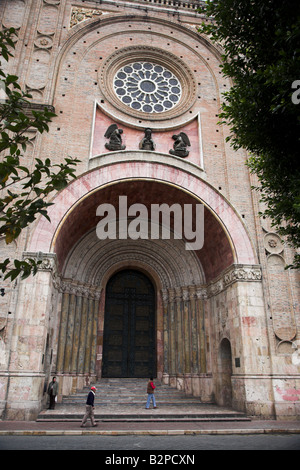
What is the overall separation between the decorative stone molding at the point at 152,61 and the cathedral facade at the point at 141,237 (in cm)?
6

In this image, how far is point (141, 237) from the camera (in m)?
16.2

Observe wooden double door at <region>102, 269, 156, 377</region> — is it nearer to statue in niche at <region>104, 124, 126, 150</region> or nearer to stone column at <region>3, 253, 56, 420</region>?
stone column at <region>3, 253, 56, 420</region>

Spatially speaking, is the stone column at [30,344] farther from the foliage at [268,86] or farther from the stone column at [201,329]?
the foliage at [268,86]

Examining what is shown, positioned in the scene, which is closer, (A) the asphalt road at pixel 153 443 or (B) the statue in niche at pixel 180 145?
(A) the asphalt road at pixel 153 443

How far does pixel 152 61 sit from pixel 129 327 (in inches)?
488

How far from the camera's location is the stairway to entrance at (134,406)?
10320 millimetres

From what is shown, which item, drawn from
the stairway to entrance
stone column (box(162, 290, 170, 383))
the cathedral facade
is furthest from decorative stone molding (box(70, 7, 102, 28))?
the stairway to entrance

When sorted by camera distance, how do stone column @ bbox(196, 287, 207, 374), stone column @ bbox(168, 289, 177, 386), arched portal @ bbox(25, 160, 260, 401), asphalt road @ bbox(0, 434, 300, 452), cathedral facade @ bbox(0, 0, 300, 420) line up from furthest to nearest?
stone column @ bbox(168, 289, 177, 386) → stone column @ bbox(196, 287, 207, 374) → arched portal @ bbox(25, 160, 260, 401) → cathedral facade @ bbox(0, 0, 300, 420) → asphalt road @ bbox(0, 434, 300, 452)

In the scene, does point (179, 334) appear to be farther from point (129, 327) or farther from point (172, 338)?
point (129, 327)

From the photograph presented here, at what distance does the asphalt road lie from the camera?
6391 mm

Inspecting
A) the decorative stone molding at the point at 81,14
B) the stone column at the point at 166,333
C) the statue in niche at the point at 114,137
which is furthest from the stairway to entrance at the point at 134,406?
the decorative stone molding at the point at 81,14

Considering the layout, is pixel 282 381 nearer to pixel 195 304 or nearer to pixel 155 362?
pixel 195 304

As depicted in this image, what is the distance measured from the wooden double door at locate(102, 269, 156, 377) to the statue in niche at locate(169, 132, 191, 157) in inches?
235

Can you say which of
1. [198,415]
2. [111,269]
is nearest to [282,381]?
[198,415]
